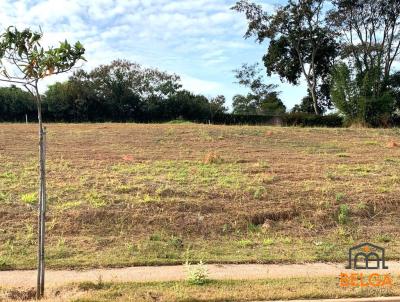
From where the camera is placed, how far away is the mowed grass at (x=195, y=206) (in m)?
7.32

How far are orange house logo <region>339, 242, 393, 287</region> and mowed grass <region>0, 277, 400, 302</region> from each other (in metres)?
0.13

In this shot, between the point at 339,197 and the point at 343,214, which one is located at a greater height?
the point at 339,197

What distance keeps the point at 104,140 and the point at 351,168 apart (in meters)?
9.36

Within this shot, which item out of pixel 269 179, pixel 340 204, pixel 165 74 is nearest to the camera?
pixel 340 204

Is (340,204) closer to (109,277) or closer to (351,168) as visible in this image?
(351,168)

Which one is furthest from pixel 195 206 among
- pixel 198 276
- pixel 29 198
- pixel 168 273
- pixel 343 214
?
pixel 198 276

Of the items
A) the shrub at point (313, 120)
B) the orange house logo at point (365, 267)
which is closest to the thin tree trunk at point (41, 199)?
the orange house logo at point (365, 267)

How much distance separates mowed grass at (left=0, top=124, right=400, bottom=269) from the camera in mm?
7316

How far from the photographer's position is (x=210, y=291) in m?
5.18

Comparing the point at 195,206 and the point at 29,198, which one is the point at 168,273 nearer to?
the point at 195,206

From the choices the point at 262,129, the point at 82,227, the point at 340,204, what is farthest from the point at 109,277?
the point at 262,129

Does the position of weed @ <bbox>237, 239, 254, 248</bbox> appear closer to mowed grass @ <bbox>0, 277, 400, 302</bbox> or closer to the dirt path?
the dirt path

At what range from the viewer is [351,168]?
12719 mm

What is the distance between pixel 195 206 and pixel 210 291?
4.08 meters
